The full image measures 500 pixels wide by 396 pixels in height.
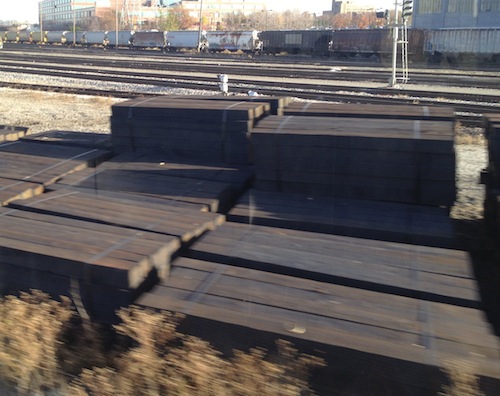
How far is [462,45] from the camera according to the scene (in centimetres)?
4125

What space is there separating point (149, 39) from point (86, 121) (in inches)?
1966

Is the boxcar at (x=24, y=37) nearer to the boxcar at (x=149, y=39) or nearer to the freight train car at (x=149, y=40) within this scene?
the freight train car at (x=149, y=40)

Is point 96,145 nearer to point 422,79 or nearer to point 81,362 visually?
point 81,362

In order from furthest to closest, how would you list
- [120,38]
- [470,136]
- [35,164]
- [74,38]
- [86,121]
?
[74,38], [120,38], [86,121], [470,136], [35,164]

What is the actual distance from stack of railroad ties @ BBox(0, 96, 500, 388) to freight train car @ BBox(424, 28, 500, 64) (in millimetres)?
37581

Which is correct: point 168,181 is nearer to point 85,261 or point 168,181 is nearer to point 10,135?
point 85,261

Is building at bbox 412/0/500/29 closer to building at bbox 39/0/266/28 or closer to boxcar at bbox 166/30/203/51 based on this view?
boxcar at bbox 166/30/203/51

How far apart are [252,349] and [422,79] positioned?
25633mm

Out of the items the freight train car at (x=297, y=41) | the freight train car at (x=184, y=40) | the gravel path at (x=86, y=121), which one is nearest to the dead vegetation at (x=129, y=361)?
the gravel path at (x=86, y=121)

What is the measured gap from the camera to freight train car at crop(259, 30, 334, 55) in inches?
1933

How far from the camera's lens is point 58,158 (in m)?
7.34

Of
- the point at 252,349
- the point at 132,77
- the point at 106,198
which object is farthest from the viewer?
the point at 132,77

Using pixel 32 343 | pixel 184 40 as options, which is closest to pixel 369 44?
pixel 184 40

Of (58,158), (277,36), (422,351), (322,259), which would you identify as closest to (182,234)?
(322,259)
